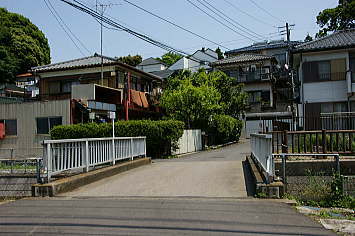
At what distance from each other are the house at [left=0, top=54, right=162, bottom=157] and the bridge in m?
12.3

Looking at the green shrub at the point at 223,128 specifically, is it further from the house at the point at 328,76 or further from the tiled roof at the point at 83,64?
the tiled roof at the point at 83,64

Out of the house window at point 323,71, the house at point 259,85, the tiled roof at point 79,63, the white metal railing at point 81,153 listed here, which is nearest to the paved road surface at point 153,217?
the white metal railing at point 81,153

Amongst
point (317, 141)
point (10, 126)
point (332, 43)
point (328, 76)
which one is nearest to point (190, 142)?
point (328, 76)

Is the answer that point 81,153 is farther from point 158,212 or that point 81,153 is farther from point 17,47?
point 17,47

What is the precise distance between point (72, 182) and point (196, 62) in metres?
44.5

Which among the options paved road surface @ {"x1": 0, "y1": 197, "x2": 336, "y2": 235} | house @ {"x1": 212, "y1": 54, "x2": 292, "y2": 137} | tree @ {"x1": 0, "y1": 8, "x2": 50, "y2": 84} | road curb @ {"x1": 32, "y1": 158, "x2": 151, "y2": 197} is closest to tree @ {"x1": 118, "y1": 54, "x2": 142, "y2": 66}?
tree @ {"x1": 0, "y1": 8, "x2": 50, "y2": 84}

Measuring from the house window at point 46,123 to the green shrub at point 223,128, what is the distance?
11.3 metres

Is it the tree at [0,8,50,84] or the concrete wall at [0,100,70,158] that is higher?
the tree at [0,8,50,84]

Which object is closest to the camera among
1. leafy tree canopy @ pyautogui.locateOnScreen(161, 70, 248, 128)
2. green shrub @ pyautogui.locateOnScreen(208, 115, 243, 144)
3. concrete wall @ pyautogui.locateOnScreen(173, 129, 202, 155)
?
concrete wall @ pyautogui.locateOnScreen(173, 129, 202, 155)

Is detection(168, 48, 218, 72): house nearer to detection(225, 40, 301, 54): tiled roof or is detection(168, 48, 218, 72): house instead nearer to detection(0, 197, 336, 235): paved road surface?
detection(225, 40, 301, 54): tiled roof

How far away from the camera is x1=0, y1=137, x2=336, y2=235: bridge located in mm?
5535

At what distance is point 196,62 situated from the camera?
52.5 metres

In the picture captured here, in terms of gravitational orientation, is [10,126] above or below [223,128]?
above

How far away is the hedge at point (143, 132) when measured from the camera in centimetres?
1975
